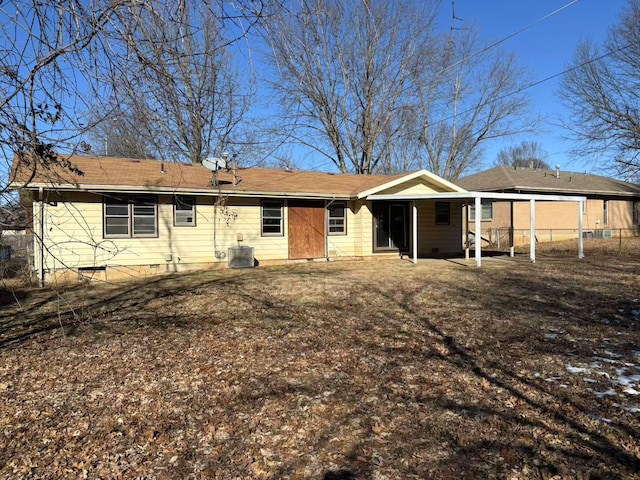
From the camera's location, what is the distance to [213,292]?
9.23 meters

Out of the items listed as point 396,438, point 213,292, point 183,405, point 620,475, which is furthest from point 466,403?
point 213,292

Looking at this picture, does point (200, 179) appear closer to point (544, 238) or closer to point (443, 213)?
point (443, 213)

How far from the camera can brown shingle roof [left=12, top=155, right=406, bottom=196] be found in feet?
39.6

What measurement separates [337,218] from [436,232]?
4233 mm

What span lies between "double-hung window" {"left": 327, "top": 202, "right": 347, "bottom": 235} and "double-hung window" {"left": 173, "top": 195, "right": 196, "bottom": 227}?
4.54 m

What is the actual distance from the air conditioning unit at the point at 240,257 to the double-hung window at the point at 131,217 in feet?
→ 7.16

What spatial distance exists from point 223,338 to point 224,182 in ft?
28.5

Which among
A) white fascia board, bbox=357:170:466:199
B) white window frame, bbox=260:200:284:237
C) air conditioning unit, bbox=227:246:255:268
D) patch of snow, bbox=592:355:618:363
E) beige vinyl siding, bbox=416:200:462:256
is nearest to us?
patch of snow, bbox=592:355:618:363

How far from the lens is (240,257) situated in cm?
1312

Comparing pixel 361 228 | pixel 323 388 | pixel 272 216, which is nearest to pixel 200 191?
pixel 272 216

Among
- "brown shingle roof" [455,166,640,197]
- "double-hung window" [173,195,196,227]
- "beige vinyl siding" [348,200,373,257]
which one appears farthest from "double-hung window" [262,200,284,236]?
"brown shingle roof" [455,166,640,197]

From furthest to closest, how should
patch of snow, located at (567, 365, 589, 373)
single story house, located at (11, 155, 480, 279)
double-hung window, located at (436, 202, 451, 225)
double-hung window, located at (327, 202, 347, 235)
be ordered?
double-hung window, located at (436, 202, 451, 225)
double-hung window, located at (327, 202, 347, 235)
single story house, located at (11, 155, 480, 279)
patch of snow, located at (567, 365, 589, 373)

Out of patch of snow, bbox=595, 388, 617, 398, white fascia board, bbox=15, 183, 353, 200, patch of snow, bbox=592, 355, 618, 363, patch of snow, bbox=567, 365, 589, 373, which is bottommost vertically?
patch of snow, bbox=595, 388, 617, 398

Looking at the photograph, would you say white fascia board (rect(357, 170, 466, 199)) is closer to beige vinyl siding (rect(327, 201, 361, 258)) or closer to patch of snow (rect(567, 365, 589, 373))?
beige vinyl siding (rect(327, 201, 361, 258))
